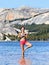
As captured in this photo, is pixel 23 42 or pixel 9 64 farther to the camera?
pixel 23 42

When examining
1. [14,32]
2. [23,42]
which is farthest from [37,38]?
[23,42]

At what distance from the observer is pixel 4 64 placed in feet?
58.7

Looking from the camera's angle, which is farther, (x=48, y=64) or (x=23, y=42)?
(x=23, y=42)

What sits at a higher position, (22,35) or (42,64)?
(22,35)

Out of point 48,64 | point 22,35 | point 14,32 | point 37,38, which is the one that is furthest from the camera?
point 14,32

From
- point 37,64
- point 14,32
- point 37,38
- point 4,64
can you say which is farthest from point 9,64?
point 14,32

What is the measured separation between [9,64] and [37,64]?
156cm

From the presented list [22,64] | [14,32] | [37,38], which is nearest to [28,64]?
[22,64]

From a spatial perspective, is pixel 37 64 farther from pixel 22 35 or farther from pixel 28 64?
pixel 22 35

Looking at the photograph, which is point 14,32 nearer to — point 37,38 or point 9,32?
point 9,32

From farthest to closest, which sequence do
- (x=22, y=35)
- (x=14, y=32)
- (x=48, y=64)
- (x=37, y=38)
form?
(x=14, y=32) → (x=37, y=38) → (x=22, y=35) → (x=48, y=64)

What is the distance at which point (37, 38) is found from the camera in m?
159

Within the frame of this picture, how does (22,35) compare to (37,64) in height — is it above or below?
above

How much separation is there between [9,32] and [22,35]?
175 meters
